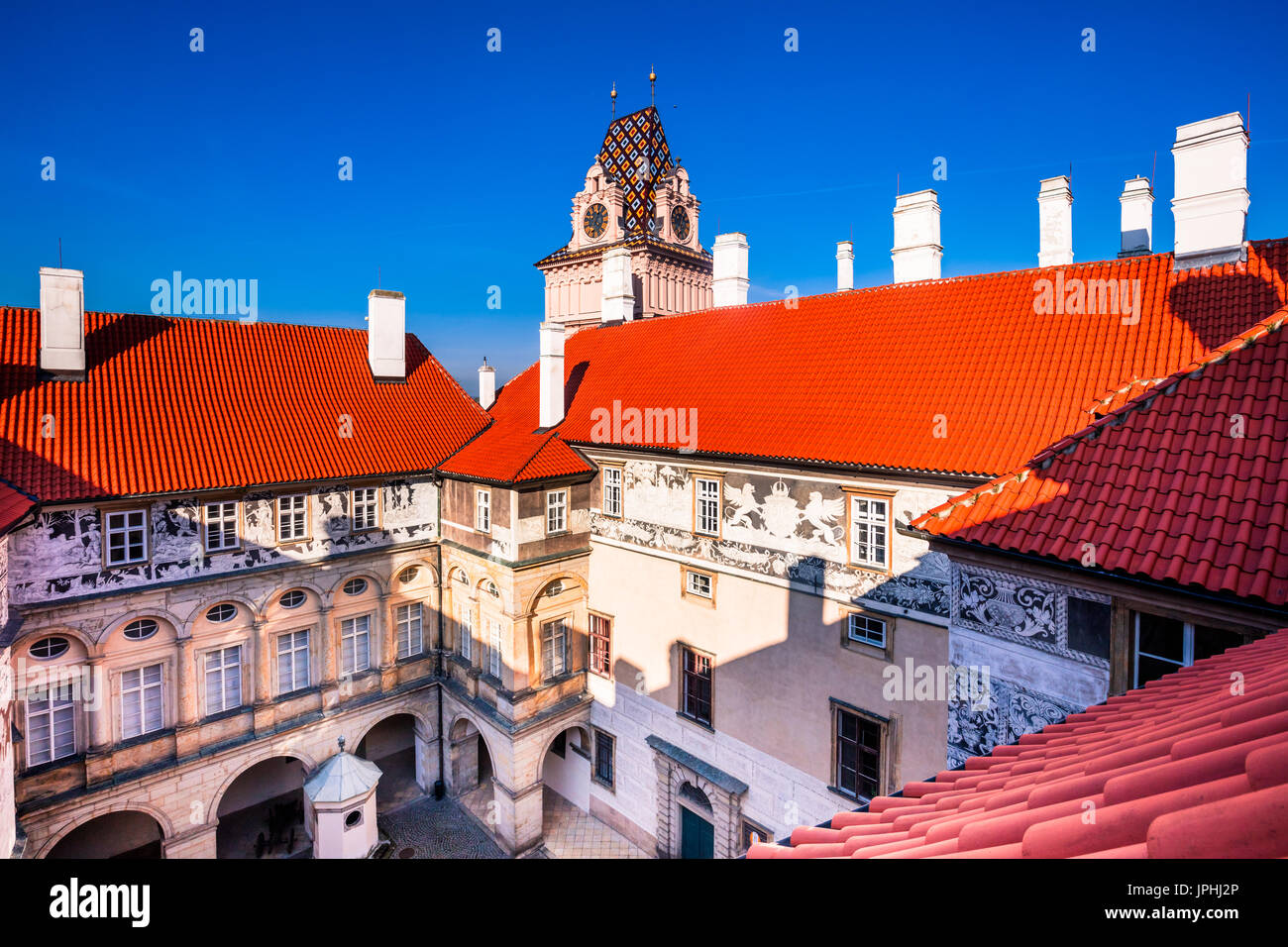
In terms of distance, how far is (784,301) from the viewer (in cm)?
1686

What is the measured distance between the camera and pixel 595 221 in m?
27.0

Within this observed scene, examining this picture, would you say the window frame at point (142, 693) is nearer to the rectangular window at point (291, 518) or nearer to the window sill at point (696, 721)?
the rectangular window at point (291, 518)

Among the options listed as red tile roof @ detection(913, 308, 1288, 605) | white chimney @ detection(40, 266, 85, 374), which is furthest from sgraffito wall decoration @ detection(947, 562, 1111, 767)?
white chimney @ detection(40, 266, 85, 374)

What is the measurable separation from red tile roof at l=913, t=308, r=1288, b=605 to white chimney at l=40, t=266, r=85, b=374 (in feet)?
56.6

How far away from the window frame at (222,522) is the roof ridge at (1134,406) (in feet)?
46.7

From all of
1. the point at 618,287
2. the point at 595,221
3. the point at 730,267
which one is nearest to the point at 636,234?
the point at 595,221

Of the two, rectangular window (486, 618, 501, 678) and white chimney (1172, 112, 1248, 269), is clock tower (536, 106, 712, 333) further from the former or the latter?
white chimney (1172, 112, 1248, 269)

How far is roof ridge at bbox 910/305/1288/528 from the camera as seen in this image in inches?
219

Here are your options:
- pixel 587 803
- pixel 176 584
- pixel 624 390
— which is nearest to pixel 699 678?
pixel 587 803

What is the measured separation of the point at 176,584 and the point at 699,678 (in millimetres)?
11608

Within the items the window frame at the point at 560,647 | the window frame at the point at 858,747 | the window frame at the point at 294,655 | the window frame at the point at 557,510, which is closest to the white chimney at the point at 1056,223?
the window frame at the point at 858,747

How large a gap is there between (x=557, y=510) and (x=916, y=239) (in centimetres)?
1124

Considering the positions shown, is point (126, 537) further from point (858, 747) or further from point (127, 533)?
point (858, 747)

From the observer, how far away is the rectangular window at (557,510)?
52.3 feet
